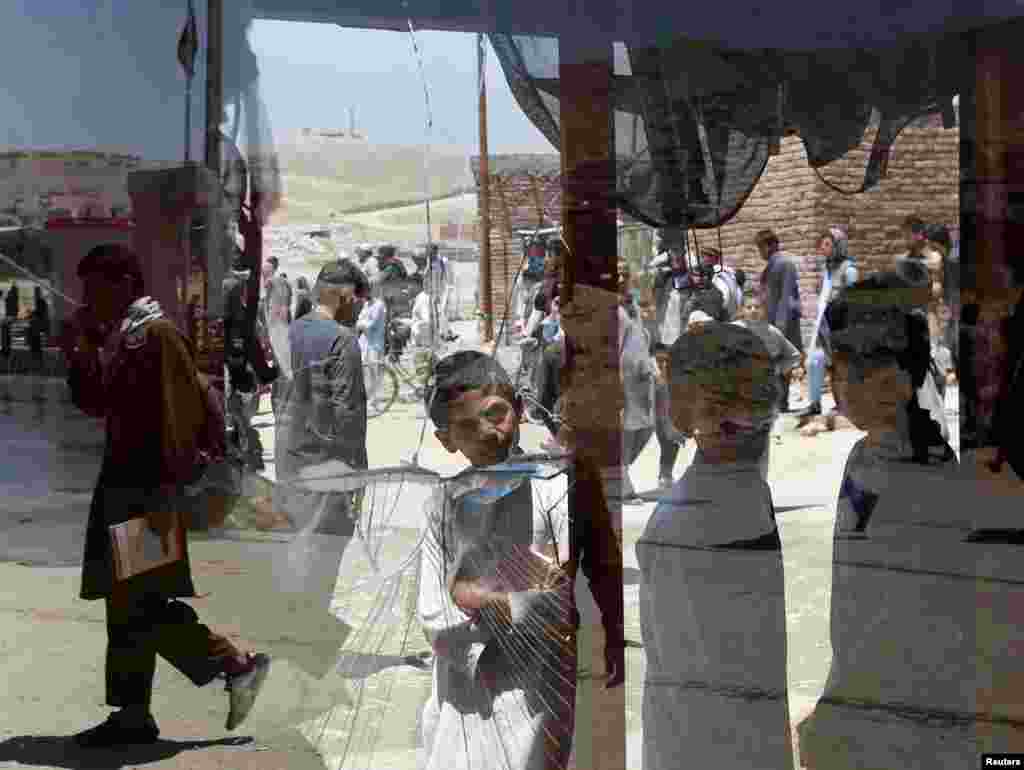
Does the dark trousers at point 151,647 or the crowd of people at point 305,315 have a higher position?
the crowd of people at point 305,315

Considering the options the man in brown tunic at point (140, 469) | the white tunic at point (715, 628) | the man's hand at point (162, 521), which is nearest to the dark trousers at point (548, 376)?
the white tunic at point (715, 628)

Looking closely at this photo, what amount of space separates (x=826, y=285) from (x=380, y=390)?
76cm

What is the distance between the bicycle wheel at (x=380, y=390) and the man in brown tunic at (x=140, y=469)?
30 centimetres

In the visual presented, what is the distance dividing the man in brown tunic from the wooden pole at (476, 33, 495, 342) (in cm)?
55

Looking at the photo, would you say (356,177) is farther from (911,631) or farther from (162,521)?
(911,631)

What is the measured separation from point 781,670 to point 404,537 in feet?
2.15

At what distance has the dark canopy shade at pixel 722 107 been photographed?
2.09 meters

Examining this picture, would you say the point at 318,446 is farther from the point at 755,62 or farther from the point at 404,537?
the point at 755,62

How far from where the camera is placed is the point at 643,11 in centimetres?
207

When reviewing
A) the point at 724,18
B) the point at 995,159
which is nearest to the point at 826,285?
the point at 995,159

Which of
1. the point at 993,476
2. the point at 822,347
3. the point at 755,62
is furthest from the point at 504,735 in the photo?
the point at 755,62

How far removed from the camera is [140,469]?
2330mm

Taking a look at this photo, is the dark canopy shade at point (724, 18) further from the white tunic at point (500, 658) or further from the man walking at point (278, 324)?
the white tunic at point (500, 658)

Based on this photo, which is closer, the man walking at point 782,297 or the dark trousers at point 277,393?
the man walking at point 782,297
